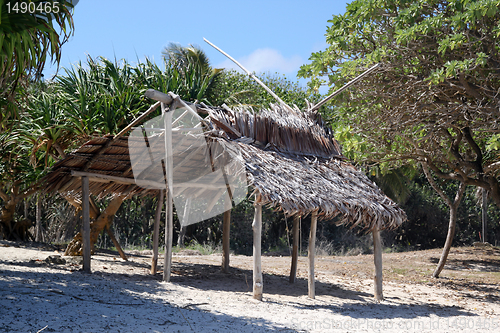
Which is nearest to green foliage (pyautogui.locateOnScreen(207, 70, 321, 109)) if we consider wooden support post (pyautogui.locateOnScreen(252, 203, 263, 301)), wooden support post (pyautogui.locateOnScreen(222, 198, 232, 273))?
wooden support post (pyautogui.locateOnScreen(222, 198, 232, 273))

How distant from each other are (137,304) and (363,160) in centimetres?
602

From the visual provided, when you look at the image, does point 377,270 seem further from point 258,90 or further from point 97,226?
point 258,90

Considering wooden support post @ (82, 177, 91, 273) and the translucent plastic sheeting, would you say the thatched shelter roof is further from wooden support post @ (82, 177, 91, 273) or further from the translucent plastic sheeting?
wooden support post @ (82, 177, 91, 273)

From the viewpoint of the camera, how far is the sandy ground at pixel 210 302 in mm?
4375

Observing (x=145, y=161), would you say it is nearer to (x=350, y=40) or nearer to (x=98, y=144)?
(x=98, y=144)

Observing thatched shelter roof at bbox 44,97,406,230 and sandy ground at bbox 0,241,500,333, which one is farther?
thatched shelter roof at bbox 44,97,406,230

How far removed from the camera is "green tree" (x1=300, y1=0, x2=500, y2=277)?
6.90m

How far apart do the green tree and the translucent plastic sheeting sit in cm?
248

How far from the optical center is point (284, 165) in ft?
22.2

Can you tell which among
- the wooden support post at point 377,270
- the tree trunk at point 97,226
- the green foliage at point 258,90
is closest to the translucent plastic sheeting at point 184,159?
the tree trunk at point 97,226

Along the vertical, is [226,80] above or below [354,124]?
above

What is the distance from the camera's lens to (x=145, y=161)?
8094 millimetres

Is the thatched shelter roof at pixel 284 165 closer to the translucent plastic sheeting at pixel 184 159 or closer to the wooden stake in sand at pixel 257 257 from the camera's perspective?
the translucent plastic sheeting at pixel 184 159

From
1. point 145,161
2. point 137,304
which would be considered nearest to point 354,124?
point 145,161
